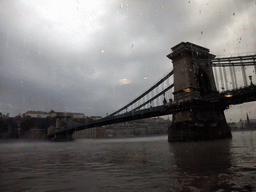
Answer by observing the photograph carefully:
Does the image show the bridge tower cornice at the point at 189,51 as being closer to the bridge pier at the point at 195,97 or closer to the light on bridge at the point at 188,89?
the bridge pier at the point at 195,97

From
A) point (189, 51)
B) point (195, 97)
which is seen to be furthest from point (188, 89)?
point (189, 51)

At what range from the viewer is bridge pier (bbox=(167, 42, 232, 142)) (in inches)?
775

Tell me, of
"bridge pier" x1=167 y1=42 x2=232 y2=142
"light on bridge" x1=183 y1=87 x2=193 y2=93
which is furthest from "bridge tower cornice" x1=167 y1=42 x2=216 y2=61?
"light on bridge" x1=183 y1=87 x2=193 y2=93

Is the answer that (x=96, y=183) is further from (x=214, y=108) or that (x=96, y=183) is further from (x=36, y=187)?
(x=214, y=108)

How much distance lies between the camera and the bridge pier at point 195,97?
64.6 ft

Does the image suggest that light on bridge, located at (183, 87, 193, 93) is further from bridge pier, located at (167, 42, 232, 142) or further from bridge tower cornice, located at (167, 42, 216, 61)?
bridge tower cornice, located at (167, 42, 216, 61)

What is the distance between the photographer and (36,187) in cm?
330

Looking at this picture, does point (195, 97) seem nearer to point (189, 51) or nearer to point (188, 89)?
point (188, 89)

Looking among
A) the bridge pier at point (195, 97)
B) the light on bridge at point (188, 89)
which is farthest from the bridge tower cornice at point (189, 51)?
the light on bridge at point (188, 89)

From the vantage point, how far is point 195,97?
2011cm

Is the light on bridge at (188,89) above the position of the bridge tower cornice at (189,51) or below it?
below

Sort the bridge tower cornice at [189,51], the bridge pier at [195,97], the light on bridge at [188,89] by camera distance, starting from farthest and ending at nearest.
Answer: the bridge tower cornice at [189,51], the light on bridge at [188,89], the bridge pier at [195,97]

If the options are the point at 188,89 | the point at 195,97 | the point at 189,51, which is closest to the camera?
the point at 195,97

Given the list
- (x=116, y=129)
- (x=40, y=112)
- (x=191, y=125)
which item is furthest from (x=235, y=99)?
(x=40, y=112)
